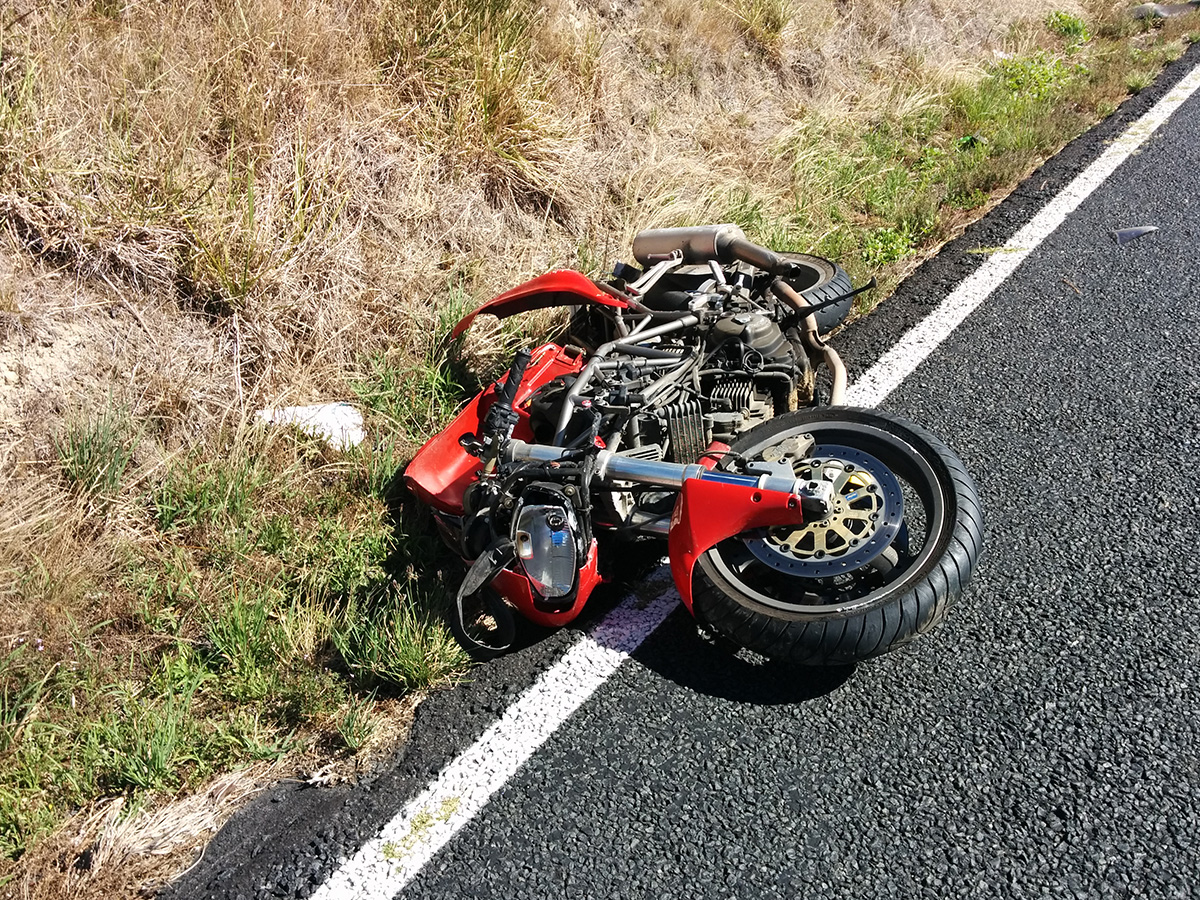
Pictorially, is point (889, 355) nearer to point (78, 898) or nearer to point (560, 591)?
point (560, 591)

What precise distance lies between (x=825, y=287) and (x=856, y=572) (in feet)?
6.16

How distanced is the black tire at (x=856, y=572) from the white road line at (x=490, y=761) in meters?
0.32

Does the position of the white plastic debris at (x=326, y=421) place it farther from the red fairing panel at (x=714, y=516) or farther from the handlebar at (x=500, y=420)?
the red fairing panel at (x=714, y=516)

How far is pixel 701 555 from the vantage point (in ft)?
10.7

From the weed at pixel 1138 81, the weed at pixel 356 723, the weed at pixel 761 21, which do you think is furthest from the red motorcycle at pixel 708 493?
the weed at pixel 1138 81

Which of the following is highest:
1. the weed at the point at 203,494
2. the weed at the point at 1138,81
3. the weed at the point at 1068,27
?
the weed at the point at 203,494

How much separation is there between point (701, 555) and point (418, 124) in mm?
3245

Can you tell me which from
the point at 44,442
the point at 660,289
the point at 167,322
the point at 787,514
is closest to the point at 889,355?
the point at 660,289

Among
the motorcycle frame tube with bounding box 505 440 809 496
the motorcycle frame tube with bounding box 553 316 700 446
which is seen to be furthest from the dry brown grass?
the motorcycle frame tube with bounding box 553 316 700 446

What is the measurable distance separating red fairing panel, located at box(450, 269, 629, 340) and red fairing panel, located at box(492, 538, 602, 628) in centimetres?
125

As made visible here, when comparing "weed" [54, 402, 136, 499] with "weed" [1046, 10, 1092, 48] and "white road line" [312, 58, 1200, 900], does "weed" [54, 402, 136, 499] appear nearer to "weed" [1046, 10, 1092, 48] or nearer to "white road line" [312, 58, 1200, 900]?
"white road line" [312, 58, 1200, 900]

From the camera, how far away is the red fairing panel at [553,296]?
4.19 metres

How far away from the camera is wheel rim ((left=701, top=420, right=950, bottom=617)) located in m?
3.14

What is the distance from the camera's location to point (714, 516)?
3188 millimetres
